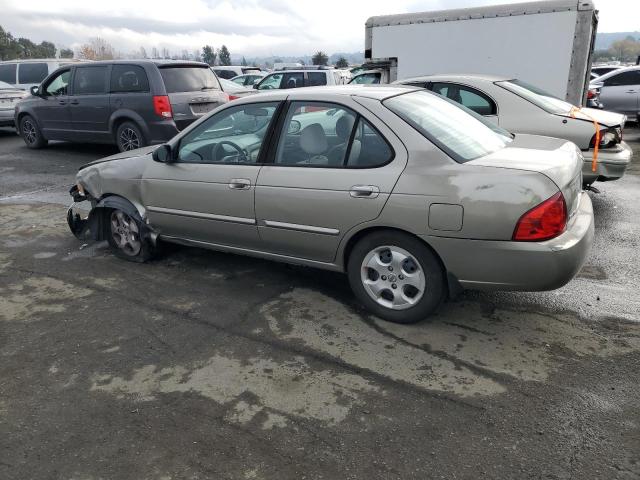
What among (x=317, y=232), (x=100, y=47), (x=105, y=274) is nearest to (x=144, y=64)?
(x=105, y=274)

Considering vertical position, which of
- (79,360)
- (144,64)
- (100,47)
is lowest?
(79,360)

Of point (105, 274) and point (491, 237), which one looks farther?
point (105, 274)

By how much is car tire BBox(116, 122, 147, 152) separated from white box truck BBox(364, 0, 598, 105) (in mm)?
4743

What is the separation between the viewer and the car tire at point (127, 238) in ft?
16.2

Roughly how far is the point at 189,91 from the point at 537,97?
559 cm

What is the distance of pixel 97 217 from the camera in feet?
17.2

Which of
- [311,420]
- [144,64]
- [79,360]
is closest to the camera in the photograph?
[311,420]

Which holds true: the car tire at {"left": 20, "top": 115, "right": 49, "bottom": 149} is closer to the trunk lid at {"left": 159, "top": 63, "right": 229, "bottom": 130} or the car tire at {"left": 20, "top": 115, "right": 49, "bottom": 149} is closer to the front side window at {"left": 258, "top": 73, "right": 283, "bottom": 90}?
the trunk lid at {"left": 159, "top": 63, "right": 229, "bottom": 130}

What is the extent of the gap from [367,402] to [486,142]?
82.0 inches

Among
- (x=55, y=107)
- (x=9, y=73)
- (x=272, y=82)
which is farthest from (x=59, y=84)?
(x=272, y=82)

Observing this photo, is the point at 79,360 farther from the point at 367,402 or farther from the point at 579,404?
the point at 579,404

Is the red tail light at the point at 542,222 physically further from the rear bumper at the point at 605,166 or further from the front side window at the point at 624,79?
the front side window at the point at 624,79

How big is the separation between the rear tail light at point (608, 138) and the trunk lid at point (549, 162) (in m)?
2.28

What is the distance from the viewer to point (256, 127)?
13.6 feet
